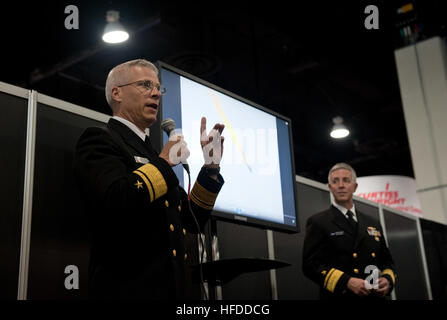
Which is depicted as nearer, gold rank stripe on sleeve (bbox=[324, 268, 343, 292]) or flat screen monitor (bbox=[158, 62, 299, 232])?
flat screen monitor (bbox=[158, 62, 299, 232])

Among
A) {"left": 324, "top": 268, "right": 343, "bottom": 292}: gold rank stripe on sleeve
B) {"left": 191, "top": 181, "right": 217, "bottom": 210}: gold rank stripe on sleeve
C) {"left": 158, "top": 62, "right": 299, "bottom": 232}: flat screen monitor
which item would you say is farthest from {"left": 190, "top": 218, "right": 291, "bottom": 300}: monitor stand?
{"left": 324, "top": 268, "right": 343, "bottom": 292}: gold rank stripe on sleeve

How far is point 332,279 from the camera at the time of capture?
10.3ft

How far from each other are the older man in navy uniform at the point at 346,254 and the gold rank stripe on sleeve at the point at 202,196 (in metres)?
1.20

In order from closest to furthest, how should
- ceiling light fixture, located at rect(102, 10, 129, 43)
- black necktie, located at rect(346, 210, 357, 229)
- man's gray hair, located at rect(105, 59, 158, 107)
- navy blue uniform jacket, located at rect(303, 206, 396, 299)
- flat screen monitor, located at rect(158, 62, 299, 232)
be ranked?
man's gray hair, located at rect(105, 59, 158, 107), flat screen monitor, located at rect(158, 62, 299, 232), navy blue uniform jacket, located at rect(303, 206, 396, 299), black necktie, located at rect(346, 210, 357, 229), ceiling light fixture, located at rect(102, 10, 129, 43)

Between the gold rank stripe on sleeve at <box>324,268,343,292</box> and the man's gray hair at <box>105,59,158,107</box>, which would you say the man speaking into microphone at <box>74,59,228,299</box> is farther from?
the gold rank stripe on sleeve at <box>324,268,343,292</box>

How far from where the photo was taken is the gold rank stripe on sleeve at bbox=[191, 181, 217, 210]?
2.22 metres

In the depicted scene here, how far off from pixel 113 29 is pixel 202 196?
4253mm

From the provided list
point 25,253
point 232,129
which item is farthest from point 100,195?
point 232,129

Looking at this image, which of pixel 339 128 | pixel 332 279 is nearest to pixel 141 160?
pixel 332 279

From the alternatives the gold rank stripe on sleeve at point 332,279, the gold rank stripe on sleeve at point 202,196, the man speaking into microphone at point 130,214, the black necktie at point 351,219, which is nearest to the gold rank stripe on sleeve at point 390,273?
the black necktie at point 351,219

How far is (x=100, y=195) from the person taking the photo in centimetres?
173

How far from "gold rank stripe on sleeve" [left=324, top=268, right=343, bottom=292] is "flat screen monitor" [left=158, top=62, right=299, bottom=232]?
387 millimetres
